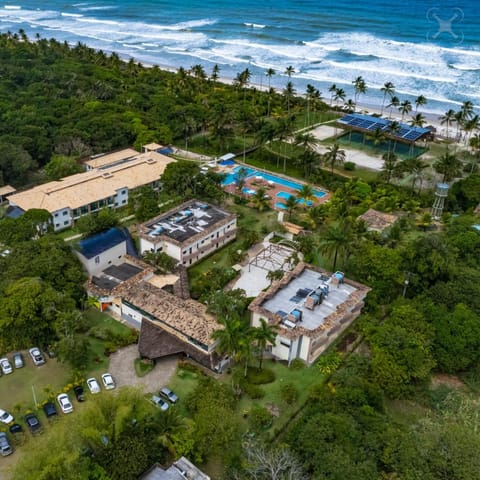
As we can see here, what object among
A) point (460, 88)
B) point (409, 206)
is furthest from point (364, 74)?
point (409, 206)

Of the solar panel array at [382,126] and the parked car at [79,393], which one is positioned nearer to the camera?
the parked car at [79,393]

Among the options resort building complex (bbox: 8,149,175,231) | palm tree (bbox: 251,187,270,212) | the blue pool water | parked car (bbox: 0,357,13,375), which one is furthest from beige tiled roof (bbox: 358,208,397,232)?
parked car (bbox: 0,357,13,375)

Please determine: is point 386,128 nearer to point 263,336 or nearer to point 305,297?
point 305,297

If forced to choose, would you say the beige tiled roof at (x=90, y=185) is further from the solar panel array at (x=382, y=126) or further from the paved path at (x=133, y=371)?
the solar panel array at (x=382, y=126)

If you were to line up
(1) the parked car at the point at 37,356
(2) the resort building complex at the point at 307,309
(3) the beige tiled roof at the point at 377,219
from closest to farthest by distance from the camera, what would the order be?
(1) the parked car at the point at 37,356 → (2) the resort building complex at the point at 307,309 → (3) the beige tiled roof at the point at 377,219

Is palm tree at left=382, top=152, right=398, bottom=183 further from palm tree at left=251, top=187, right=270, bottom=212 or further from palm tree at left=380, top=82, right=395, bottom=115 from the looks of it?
palm tree at left=380, top=82, right=395, bottom=115

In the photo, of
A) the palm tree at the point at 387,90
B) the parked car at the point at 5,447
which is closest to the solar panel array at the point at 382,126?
the palm tree at the point at 387,90

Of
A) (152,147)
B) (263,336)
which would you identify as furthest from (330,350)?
(152,147)
